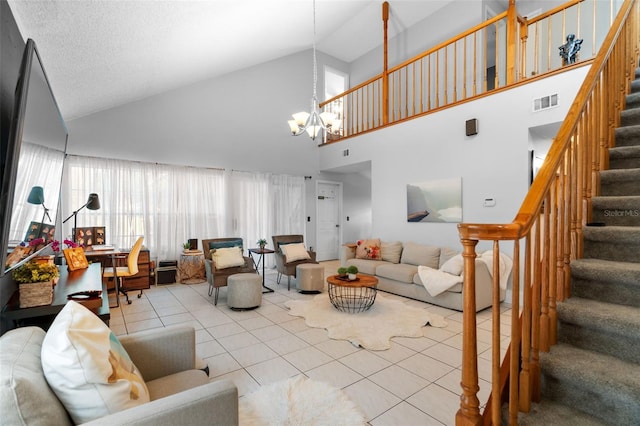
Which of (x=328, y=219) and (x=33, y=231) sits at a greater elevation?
(x=33, y=231)

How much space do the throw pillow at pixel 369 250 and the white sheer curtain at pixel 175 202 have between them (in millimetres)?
2000

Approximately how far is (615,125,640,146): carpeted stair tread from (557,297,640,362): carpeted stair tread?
1.64 m

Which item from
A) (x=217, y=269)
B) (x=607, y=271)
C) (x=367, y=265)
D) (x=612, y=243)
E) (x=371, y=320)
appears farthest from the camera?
(x=367, y=265)

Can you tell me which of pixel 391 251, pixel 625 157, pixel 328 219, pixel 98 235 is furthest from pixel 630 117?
pixel 98 235

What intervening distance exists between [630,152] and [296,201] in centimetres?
563

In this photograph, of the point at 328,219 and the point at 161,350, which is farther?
the point at 328,219

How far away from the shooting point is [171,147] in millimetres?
5570

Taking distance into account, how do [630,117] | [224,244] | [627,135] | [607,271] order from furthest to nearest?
[224,244], [630,117], [627,135], [607,271]

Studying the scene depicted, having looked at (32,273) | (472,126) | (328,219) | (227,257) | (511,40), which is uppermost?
(511,40)

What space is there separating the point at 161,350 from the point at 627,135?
3.70m

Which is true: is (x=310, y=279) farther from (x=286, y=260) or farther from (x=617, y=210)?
(x=617, y=210)

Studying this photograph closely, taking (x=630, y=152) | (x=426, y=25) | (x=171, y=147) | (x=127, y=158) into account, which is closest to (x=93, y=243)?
(x=127, y=158)

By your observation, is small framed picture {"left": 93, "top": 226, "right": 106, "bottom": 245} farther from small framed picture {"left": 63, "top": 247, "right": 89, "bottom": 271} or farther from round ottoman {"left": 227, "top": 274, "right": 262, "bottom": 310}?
round ottoman {"left": 227, "top": 274, "right": 262, "bottom": 310}

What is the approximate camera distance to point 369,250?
5.39 metres
